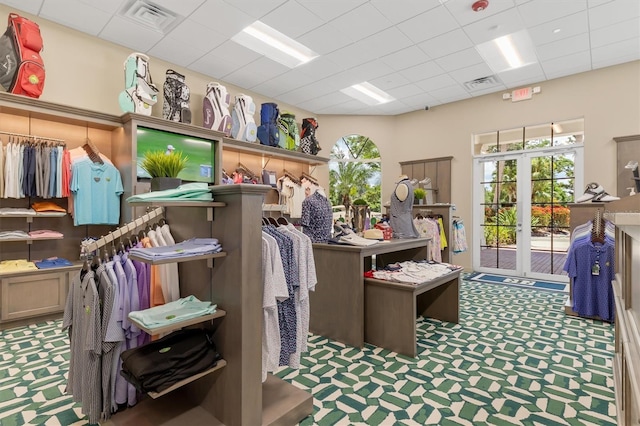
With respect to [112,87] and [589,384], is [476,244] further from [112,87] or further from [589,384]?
[112,87]

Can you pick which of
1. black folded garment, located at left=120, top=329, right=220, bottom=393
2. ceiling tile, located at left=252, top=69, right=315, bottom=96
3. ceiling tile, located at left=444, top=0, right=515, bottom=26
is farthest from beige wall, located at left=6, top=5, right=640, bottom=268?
black folded garment, located at left=120, top=329, right=220, bottom=393

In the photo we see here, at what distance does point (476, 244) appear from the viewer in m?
7.30

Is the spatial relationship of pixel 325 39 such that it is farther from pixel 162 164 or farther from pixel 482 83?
pixel 162 164

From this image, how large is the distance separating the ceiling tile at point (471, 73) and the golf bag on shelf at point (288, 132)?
3.06 meters

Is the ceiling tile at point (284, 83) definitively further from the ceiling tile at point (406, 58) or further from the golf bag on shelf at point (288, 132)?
the ceiling tile at point (406, 58)

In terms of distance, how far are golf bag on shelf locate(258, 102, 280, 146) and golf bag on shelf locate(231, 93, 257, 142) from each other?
413 mm

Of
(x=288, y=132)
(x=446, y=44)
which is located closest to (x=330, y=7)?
(x=446, y=44)

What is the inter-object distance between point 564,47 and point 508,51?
744 mm

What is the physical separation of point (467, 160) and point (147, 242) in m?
6.88

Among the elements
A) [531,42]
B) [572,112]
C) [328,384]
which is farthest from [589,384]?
[572,112]

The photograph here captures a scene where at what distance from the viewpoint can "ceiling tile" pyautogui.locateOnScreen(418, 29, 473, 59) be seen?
15.4 feet

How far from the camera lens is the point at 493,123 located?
6.99m

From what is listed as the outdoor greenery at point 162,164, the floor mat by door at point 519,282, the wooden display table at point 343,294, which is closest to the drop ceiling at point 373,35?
the outdoor greenery at point 162,164

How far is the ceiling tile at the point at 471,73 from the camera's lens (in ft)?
18.9
